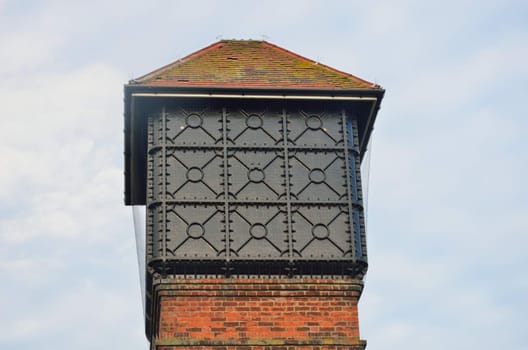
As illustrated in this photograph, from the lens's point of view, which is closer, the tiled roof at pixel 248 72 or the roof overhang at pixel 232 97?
the roof overhang at pixel 232 97

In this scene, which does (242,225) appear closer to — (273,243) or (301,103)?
(273,243)

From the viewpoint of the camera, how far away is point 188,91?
723 inches

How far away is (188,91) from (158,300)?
3366 millimetres

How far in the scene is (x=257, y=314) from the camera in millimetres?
17047

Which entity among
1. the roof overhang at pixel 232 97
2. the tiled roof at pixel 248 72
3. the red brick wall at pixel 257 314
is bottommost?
the red brick wall at pixel 257 314

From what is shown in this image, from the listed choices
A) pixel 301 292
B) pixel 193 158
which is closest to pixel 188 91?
pixel 193 158

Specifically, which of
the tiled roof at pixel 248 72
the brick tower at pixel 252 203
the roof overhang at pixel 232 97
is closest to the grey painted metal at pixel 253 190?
the brick tower at pixel 252 203

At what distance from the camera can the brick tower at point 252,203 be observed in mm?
17031

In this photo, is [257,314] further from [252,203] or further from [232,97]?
[232,97]

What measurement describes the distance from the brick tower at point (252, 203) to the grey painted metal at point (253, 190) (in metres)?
0.02

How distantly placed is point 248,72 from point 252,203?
2.63m

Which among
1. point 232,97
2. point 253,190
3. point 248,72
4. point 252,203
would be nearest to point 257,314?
point 252,203

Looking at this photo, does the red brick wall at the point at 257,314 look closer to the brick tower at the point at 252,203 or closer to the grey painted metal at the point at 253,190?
the brick tower at the point at 252,203

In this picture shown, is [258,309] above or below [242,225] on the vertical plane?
below
